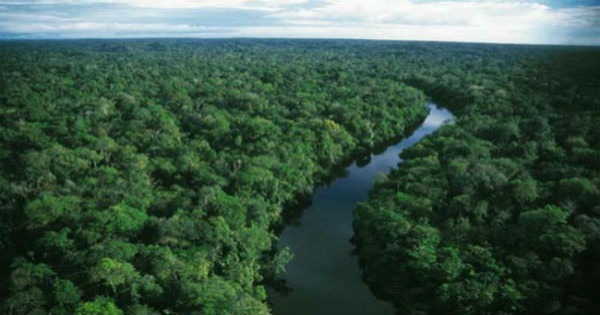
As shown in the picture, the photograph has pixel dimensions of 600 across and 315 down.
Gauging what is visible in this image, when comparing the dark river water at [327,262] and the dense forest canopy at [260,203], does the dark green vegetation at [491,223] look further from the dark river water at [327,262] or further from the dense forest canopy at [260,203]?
the dark river water at [327,262]

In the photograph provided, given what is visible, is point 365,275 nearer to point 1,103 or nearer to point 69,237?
point 69,237

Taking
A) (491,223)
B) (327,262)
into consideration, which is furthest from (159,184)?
(491,223)

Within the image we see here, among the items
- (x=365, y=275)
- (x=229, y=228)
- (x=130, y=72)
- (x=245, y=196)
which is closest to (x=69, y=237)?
(x=229, y=228)

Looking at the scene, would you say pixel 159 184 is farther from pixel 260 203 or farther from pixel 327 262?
pixel 327 262

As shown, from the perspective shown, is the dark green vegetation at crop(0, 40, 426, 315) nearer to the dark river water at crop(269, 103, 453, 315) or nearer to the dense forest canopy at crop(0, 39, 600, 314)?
the dense forest canopy at crop(0, 39, 600, 314)

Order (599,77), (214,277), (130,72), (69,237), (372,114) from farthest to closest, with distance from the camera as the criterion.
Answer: (130,72)
(599,77)
(372,114)
(69,237)
(214,277)

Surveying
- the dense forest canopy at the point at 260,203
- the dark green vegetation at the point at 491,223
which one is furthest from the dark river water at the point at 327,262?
the dense forest canopy at the point at 260,203
